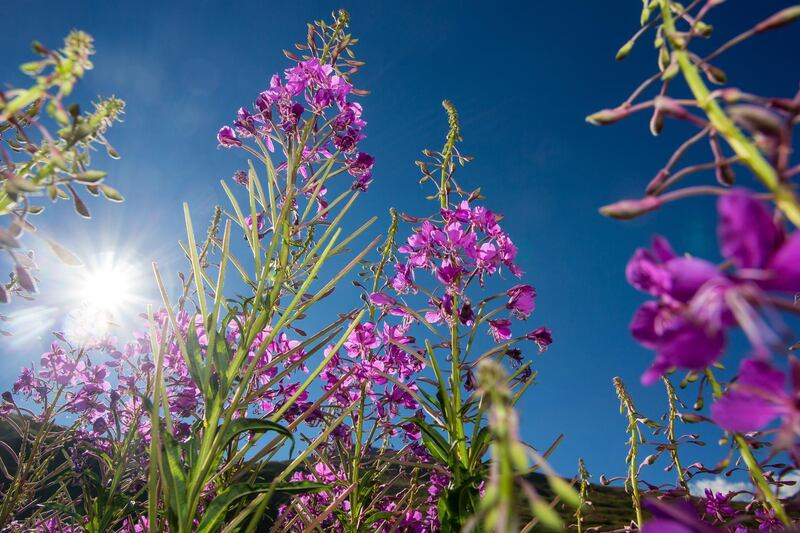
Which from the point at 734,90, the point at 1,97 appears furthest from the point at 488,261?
the point at 1,97

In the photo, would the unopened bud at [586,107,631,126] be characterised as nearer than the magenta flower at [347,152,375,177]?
Yes

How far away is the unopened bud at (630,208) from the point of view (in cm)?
76

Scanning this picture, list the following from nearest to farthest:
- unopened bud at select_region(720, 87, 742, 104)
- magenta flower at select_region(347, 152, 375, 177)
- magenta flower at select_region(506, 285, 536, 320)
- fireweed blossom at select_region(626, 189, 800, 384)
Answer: fireweed blossom at select_region(626, 189, 800, 384), unopened bud at select_region(720, 87, 742, 104), magenta flower at select_region(347, 152, 375, 177), magenta flower at select_region(506, 285, 536, 320)

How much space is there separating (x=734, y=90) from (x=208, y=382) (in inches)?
70.8

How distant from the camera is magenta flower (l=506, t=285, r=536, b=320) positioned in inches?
113

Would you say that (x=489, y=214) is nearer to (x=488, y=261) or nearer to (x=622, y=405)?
(x=488, y=261)

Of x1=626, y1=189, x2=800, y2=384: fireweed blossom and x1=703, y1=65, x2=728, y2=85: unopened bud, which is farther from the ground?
x1=703, y1=65, x2=728, y2=85: unopened bud

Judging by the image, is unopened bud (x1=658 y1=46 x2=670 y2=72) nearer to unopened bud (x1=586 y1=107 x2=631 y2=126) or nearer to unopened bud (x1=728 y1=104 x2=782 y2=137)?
unopened bud (x1=586 y1=107 x2=631 y2=126)

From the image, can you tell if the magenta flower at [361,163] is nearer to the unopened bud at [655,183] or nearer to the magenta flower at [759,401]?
the unopened bud at [655,183]

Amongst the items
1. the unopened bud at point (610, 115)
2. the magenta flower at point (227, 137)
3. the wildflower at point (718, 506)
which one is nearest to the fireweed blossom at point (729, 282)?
the unopened bud at point (610, 115)

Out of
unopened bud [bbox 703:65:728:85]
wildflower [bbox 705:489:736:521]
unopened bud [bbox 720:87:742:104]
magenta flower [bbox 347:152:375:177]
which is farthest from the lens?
magenta flower [bbox 347:152:375:177]

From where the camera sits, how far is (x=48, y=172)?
1.04 metres

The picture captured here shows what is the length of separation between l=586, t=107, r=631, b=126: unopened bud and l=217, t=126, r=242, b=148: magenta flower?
227 centimetres

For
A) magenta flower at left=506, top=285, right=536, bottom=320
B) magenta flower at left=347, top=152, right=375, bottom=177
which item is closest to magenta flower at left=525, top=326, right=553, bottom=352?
magenta flower at left=506, top=285, right=536, bottom=320
